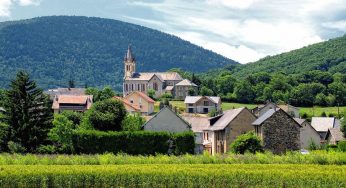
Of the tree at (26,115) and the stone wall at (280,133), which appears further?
the stone wall at (280,133)

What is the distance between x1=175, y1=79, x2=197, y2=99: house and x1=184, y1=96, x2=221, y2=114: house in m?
27.0

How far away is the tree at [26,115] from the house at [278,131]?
85.4 feet

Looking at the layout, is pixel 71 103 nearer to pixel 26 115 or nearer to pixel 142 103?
pixel 142 103

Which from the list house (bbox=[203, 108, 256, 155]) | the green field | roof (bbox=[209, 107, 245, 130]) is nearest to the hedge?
house (bbox=[203, 108, 256, 155])

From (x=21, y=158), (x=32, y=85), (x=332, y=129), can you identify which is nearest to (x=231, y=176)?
(x=21, y=158)

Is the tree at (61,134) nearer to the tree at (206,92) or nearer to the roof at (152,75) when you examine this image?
the tree at (206,92)

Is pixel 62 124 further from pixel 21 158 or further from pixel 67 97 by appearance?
pixel 67 97

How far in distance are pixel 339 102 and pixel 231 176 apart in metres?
130

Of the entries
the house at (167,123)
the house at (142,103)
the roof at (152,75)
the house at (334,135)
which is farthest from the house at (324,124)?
the roof at (152,75)

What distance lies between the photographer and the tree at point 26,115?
7162 centimetres

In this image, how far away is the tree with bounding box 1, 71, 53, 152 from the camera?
7162 cm

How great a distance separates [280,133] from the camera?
238 ft

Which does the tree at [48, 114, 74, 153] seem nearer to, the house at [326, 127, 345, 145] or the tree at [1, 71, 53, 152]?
the tree at [1, 71, 53, 152]

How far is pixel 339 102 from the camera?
16675 centimetres
